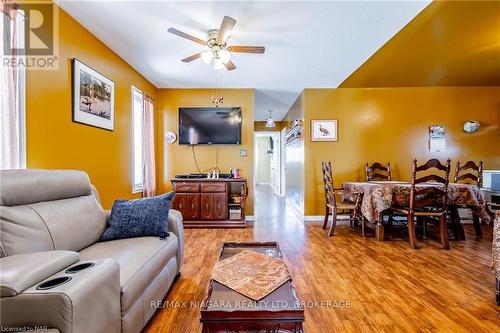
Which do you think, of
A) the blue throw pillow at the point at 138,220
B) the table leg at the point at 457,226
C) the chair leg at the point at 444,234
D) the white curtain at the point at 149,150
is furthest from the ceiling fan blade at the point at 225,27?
the table leg at the point at 457,226

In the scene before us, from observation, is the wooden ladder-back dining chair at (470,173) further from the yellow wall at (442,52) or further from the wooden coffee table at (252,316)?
the wooden coffee table at (252,316)

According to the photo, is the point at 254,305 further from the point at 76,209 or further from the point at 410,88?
the point at 410,88

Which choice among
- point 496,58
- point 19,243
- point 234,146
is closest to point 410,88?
point 496,58

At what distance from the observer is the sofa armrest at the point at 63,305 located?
0.87m

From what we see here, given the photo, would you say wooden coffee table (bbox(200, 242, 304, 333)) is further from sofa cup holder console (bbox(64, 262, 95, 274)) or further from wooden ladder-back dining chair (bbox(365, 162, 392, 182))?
wooden ladder-back dining chair (bbox(365, 162, 392, 182))

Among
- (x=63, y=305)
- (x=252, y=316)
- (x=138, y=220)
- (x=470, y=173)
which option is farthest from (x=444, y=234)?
(x=63, y=305)

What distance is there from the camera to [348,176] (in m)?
4.57

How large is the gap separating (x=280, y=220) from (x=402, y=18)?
11.4 feet

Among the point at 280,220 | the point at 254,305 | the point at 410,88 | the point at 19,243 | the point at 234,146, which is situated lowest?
the point at 280,220

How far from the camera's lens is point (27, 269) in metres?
0.96

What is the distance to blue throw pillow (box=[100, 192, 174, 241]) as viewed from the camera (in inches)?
75.0

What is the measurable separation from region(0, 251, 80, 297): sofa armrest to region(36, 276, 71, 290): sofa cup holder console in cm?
3

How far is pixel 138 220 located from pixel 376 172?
13.5 ft

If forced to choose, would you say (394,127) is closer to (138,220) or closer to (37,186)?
(138,220)
